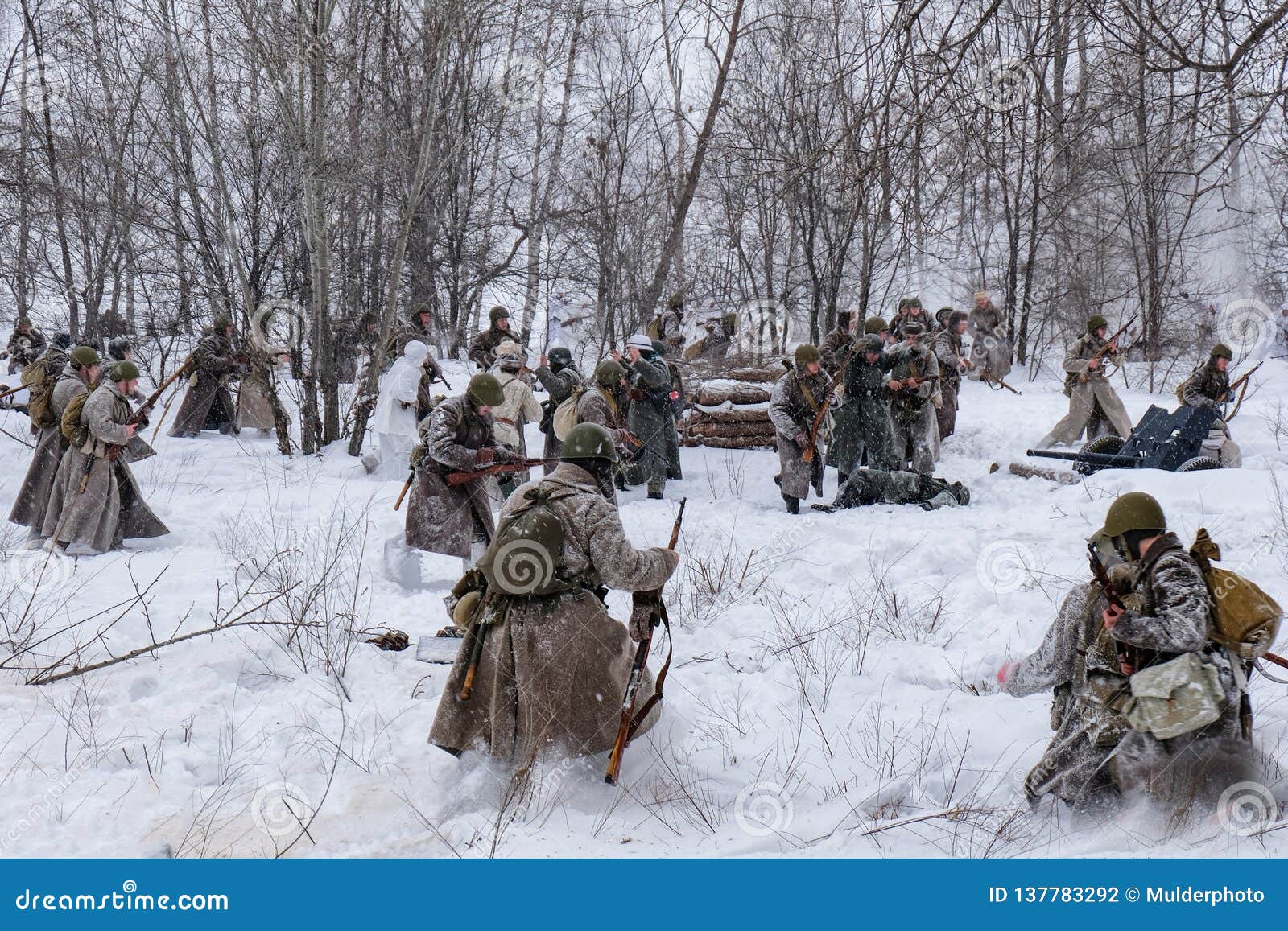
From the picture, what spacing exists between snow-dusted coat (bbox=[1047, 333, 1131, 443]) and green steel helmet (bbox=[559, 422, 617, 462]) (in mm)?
8435

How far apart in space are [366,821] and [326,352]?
8.59 metres

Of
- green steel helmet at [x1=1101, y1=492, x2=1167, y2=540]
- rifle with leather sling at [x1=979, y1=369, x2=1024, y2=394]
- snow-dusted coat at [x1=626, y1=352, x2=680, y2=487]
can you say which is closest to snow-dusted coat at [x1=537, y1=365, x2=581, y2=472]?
snow-dusted coat at [x1=626, y1=352, x2=680, y2=487]

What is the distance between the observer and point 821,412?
30.2ft

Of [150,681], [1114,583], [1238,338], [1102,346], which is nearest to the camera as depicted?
[1114,583]

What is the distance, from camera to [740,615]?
6.01m

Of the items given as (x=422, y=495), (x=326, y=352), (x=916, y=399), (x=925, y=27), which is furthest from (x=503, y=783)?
(x=326, y=352)

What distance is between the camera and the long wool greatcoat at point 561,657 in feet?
12.4

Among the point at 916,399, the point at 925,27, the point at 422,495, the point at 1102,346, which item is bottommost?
the point at 422,495

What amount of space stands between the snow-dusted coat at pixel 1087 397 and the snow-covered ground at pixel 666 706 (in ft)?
8.82

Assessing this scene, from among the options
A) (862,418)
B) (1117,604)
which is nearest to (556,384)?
(862,418)

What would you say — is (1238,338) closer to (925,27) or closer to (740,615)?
(925,27)

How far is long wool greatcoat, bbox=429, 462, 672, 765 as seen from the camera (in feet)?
12.4

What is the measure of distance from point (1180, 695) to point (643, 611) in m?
1.96

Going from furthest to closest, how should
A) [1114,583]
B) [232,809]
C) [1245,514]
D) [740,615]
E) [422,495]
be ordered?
[1245,514]
[422,495]
[740,615]
[232,809]
[1114,583]
